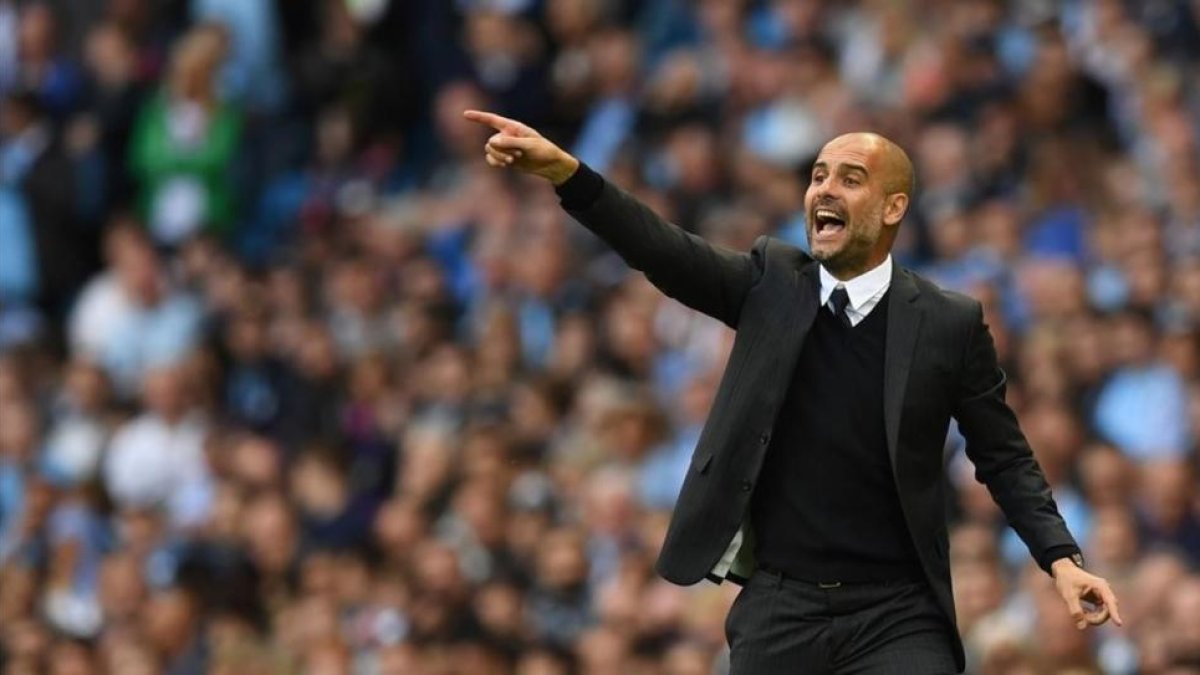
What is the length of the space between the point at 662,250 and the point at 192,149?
9.60m

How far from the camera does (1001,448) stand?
655 cm

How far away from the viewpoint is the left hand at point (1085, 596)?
631 centimetres

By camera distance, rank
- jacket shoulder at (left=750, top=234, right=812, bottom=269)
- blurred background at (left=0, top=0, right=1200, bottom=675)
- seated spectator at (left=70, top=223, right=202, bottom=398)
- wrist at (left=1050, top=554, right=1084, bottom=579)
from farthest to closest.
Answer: seated spectator at (left=70, top=223, right=202, bottom=398) → blurred background at (left=0, top=0, right=1200, bottom=675) → jacket shoulder at (left=750, top=234, right=812, bottom=269) → wrist at (left=1050, top=554, right=1084, bottom=579)

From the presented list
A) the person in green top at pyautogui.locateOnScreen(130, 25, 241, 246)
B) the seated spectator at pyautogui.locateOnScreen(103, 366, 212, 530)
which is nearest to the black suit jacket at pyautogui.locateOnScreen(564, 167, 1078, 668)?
the seated spectator at pyautogui.locateOnScreen(103, 366, 212, 530)

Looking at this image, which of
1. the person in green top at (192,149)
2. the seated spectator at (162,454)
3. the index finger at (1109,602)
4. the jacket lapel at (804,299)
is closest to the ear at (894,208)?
the jacket lapel at (804,299)

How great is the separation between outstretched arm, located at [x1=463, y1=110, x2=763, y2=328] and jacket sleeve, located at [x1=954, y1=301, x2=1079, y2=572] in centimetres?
56

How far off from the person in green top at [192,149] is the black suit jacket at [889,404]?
30.4ft

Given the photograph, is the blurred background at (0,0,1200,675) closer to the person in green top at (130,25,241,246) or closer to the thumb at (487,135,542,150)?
the person in green top at (130,25,241,246)

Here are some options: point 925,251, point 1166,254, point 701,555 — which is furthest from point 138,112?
point 701,555

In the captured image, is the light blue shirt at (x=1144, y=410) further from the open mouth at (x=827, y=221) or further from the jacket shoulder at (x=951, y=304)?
the open mouth at (x=827, y=221)

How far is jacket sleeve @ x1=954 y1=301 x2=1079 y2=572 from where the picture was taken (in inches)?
256

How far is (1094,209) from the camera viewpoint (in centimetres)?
1180

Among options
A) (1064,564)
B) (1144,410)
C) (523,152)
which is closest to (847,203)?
(523,152)

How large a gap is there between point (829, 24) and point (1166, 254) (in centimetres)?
317
